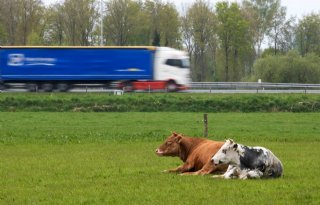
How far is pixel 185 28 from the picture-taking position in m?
89.8

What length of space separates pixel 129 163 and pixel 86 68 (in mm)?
39730

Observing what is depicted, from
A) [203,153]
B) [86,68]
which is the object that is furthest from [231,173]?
[86,68]

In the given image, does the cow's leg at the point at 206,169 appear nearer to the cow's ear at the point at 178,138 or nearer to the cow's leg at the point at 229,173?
the cow's leg at the point at 229,173

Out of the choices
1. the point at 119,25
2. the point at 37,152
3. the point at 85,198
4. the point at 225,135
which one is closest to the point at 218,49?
the point at 119,25

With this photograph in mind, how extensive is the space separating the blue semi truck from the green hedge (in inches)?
257

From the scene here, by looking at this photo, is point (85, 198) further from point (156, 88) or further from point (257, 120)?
point (156, 88)

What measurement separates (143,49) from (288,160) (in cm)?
4065

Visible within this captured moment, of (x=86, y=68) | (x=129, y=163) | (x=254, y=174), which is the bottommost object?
(x=129, y=163)

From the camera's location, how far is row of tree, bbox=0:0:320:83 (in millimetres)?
83250

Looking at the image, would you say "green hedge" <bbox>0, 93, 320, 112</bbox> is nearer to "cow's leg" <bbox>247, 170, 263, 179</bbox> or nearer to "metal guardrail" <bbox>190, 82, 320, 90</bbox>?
"metal guardrail" <bbox>190, 82, 320, 90</bbox>

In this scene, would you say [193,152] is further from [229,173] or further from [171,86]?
[171,86]

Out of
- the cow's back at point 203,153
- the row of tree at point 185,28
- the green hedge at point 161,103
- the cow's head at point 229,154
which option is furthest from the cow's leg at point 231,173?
the row of tree at point 185,28

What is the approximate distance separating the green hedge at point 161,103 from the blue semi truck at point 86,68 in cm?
653

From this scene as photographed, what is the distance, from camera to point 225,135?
28.7m
